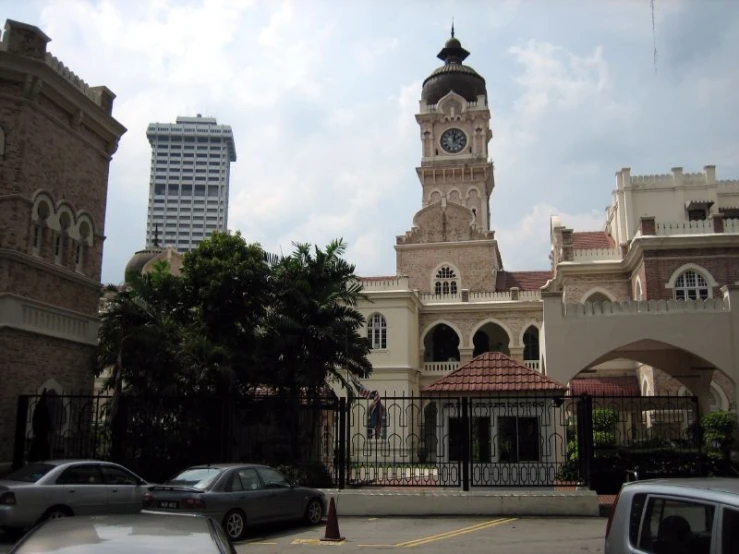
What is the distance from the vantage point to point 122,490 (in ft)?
38.8

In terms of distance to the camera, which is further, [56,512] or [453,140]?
[453,140]

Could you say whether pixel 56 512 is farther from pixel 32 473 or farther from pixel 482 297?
pixel 482 297

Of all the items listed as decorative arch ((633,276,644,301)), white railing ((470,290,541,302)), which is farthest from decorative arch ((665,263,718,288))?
white railing ((470,290,541,302))

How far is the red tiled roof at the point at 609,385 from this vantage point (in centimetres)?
2894

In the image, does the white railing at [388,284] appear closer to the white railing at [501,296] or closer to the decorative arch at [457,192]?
the white railing at [501,296]

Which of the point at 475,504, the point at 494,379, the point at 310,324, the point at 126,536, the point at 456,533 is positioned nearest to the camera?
the point at 126,536

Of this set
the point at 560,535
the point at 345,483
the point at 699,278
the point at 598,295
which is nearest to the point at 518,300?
the point at 598,295

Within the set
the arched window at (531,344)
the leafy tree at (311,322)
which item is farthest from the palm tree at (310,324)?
the arched window at (531,344)

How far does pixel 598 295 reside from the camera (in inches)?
1218

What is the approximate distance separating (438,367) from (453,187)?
19441 mm

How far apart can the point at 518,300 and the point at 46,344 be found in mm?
25247

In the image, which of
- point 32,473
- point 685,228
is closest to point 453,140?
point 685,228

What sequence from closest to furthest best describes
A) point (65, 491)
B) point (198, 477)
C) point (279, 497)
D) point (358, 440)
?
point (65, 491), point (198, 477), point (279, 497), point (358, 440)

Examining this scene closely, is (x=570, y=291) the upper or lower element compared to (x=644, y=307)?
upper
